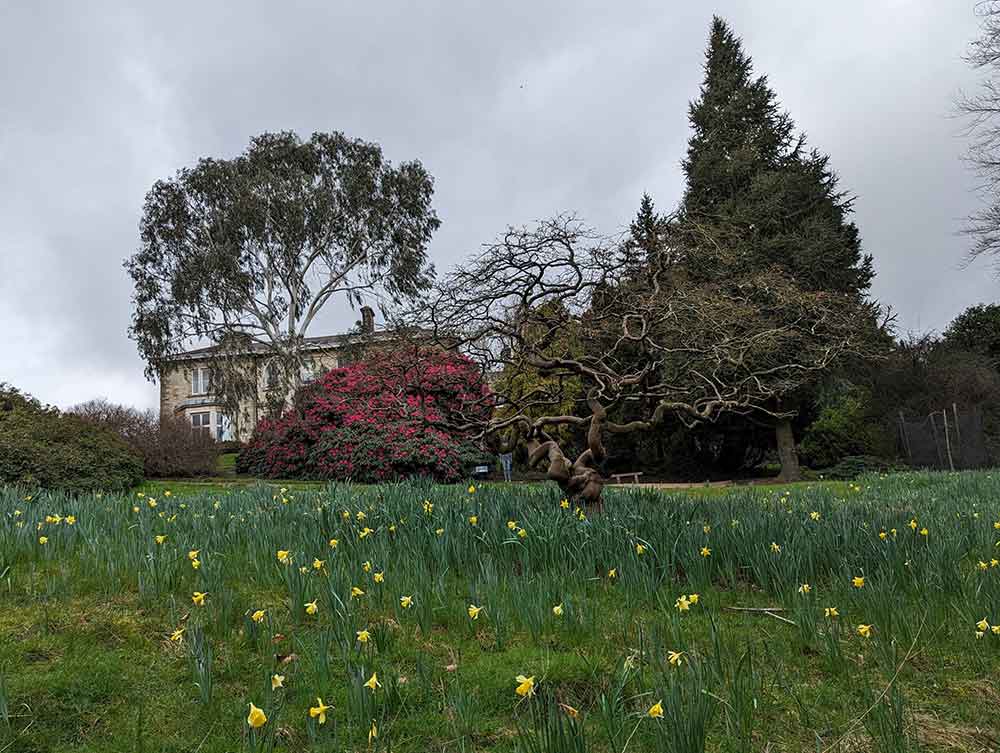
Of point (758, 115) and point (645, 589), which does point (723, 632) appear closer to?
point (645, 589)

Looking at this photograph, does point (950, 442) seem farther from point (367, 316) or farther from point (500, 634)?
point (367, 316)

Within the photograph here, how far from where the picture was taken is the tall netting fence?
14.9 meters

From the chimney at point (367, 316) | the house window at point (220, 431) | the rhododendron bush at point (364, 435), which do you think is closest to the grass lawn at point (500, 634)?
the rhododendron bush at point (364, 435)

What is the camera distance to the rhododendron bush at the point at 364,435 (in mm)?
14125

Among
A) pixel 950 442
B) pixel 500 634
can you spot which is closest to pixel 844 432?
pixel 950 442

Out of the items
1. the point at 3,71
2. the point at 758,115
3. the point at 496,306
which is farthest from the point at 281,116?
the point at 496,306

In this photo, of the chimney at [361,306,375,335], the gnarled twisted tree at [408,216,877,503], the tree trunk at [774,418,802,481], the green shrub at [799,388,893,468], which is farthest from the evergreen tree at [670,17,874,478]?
the chimney at [361,306,375,335]

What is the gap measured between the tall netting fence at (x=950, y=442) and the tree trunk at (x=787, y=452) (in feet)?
9.75

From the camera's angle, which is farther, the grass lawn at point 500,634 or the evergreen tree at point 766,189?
the evergreen tree at point 766,189

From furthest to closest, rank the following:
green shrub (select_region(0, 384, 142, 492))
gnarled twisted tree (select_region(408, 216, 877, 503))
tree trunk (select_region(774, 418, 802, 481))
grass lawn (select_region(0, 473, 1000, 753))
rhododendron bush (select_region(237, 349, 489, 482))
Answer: tree trunk (select_region(774, 418, 802, 481)) < rhododendron bush (select_region(237, 349, 489, 482)) < green shrub (select_region(0, 384, 142, 492)) < gnarled twisted tree (select_region(408, 216, 877, 503)) < grass lawn (select_region(0, 473, 1000, 753))

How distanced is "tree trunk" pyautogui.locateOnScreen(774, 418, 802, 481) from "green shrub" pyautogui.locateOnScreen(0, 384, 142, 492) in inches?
651

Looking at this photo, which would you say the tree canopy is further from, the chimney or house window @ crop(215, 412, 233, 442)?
house window @ crop(215, 412, 233, 442)

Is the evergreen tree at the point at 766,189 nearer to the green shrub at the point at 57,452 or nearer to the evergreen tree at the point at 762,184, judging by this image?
the evergreen tree at the point at 762,184

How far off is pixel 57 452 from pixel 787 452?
59.0 ft
